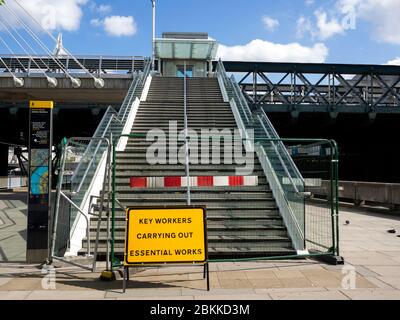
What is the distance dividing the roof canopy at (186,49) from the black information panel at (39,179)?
2294 centimetres

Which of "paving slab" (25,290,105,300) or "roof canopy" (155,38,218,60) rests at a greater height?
"roof canopy" (155,38,218,60)

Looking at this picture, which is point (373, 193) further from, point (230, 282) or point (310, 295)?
point (310, 295)

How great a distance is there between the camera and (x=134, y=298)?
5574mm

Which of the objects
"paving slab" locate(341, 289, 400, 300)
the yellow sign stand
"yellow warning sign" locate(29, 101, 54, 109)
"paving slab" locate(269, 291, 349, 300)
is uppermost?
"yellow warning sign" locate(29, 101, 54, 109)

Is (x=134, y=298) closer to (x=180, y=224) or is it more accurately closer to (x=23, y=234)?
(x=180, y=224)

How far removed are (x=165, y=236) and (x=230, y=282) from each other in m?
1.19

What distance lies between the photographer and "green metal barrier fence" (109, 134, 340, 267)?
7828 millimetres

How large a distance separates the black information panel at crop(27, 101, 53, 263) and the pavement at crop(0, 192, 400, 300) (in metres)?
0.40

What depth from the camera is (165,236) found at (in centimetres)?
611

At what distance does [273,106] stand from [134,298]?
81.2 ft

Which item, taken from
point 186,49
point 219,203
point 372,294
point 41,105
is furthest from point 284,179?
point 186,49

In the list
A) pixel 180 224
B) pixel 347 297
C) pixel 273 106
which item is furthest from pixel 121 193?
pixel 273 106

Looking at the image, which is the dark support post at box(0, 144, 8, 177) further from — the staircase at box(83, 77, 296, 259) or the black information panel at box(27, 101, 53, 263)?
the black information panel at box(27, 101, 53, 263)

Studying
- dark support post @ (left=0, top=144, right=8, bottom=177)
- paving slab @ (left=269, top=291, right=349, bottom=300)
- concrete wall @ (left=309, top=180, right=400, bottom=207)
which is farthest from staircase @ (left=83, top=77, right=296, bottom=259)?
dark support post @ (left=0, top=144, right=8, bottom=177)
